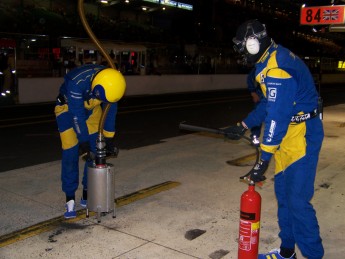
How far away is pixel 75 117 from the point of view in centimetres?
429

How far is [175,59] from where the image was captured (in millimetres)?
33656

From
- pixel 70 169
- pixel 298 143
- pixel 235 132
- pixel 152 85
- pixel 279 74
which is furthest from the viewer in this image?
pixel 152 85

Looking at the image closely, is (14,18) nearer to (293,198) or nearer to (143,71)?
(143,71)

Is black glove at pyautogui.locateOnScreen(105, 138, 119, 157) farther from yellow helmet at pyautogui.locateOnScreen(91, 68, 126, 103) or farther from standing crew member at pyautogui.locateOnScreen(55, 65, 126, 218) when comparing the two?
yellow helmet at pyautogui.locateOnScreen(91, 68, 126, 103)

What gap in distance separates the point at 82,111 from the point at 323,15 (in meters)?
13.7

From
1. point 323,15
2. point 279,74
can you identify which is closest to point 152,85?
point 323,15

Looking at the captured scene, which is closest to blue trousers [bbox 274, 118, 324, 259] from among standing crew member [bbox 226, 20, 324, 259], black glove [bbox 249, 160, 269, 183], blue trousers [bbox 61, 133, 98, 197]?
standing crew member [bbox 226, 20, 324, 259]

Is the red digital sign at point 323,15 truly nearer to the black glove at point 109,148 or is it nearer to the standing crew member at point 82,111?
the standing crew member at point 82,111

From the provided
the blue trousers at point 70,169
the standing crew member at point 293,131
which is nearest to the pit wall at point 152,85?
the blue trousers at point 70,169

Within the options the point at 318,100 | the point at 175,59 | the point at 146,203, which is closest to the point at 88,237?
the point at 146,203

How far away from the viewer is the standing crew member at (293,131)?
124 inches

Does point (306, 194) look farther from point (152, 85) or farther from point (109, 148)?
point (152, 85)

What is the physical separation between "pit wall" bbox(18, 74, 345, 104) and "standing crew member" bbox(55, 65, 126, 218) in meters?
12.3

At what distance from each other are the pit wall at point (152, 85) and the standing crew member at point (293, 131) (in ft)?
46.9
